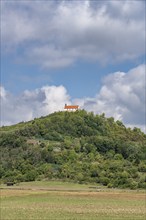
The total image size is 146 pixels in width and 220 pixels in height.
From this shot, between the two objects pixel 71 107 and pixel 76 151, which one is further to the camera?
pixel 71 107

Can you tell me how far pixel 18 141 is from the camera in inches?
5733

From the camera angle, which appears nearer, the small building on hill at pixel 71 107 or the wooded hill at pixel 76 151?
the wooded hill at pixel 76 151

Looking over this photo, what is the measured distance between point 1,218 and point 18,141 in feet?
368

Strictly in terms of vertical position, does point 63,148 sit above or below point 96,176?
above

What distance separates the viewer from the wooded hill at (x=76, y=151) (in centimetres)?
11906

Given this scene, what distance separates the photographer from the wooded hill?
119m

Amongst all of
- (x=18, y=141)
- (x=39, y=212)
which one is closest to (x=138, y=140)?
(x=18, y=141)

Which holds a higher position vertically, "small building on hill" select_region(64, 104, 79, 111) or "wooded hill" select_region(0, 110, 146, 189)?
"small building on hill" select_region(64, 104, 79, 111)

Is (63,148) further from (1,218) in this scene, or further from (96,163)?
(1,218)

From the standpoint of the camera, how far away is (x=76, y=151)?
145 m

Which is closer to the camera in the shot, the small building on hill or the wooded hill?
the wooded hill

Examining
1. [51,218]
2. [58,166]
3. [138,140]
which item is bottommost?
[51,218]

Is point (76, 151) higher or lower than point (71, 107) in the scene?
lower

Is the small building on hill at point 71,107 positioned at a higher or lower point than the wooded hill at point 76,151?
higher
